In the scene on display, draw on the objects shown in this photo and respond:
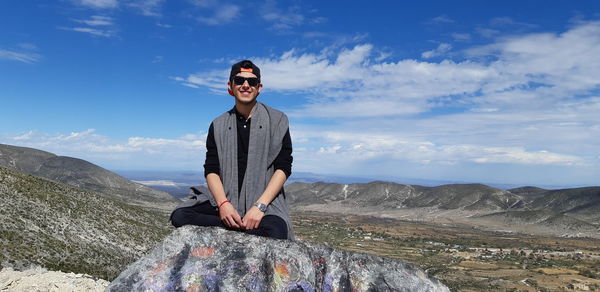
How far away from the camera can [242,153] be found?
25.0ft

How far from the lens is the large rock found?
643cm

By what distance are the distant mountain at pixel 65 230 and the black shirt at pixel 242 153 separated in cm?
2517

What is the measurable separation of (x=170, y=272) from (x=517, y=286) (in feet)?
213

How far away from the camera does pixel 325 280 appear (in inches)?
267

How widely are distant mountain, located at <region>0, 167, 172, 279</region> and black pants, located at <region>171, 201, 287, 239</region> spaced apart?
24747 mm

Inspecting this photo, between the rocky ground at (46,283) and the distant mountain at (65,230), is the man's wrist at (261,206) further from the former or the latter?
the distant mountain at (65,230)

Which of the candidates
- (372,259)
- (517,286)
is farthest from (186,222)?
(517,286)

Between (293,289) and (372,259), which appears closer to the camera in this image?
(293,289)

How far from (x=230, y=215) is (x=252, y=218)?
1.25ft

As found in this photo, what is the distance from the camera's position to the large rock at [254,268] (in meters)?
6.43

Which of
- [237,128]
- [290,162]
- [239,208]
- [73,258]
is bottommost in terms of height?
[73,258]

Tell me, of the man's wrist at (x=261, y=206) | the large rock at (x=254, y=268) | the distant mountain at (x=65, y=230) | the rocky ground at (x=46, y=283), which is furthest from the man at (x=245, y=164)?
the distant mountain at (x=65, y=230)

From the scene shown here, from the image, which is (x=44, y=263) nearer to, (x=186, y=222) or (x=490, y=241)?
(x=186, y=222)

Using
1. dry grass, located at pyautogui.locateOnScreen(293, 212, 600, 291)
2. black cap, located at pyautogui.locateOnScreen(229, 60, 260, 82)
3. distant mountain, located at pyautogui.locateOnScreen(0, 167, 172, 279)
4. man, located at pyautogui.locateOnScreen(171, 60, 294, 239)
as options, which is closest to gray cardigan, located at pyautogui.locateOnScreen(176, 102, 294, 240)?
man, located at pyautogui.locateOnScreen(171, 60, 294, 239)
